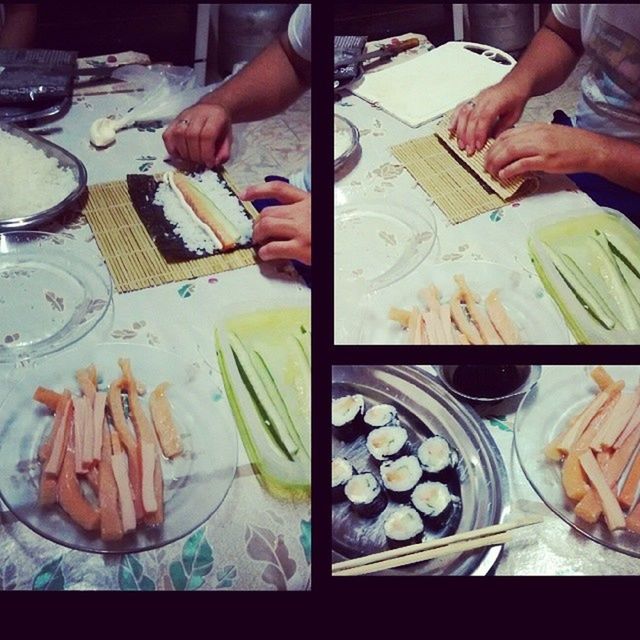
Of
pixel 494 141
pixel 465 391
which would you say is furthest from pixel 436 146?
pixel 465 391

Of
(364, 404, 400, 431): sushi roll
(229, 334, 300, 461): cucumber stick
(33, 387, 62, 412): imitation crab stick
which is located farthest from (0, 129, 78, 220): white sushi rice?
(364, 404, 400, 431): sushi roll

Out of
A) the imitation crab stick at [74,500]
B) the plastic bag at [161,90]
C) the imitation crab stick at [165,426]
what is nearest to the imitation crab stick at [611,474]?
the imitation crab stick at [165,426]

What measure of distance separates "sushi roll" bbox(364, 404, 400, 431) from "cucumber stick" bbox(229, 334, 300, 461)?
197 millimetres

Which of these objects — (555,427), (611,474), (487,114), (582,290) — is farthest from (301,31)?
(611,474)

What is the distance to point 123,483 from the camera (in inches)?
54.0

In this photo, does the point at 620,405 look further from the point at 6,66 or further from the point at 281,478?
the point at 6,66

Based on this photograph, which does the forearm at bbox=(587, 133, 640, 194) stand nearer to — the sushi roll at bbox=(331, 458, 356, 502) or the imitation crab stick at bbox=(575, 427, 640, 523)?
the imitation crab stick at bbox=(575, 427, 640, 523)

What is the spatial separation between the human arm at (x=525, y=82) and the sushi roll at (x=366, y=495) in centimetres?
65

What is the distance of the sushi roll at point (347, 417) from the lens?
1.58m

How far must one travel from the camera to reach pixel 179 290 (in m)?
1.45

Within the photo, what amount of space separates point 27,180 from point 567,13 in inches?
40.1

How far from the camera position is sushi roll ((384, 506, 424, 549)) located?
1.50 meters

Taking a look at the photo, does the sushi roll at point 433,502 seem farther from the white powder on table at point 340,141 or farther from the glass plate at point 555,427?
the white powder on table at point 340,141

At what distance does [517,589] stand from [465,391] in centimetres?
39
